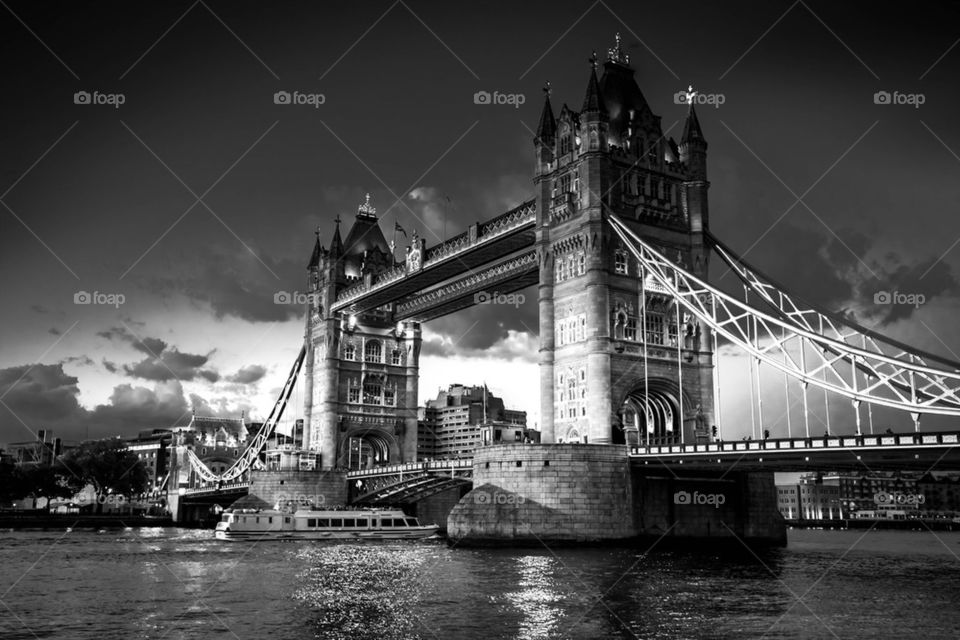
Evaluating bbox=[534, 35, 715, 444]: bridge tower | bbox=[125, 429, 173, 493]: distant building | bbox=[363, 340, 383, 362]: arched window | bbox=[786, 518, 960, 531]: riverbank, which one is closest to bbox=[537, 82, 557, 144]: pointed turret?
bbox=[534, 35, 715, 444]: bridge tower

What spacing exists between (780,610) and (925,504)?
17648cm

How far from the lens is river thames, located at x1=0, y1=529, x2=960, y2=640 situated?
2662 centimetres

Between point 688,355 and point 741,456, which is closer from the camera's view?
point 741,456

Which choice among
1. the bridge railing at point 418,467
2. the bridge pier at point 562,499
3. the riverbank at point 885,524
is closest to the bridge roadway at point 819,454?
the bridge pier at point 562,499

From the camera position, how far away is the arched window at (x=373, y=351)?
10512 centimetres

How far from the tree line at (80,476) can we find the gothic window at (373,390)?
52.0 metres

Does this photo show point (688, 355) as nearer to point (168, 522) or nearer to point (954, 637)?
point (954, 637)

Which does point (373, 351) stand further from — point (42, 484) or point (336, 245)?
point (42, 484)

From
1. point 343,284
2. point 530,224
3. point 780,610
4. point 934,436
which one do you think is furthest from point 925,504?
point 780,610

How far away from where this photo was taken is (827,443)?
45062 mm

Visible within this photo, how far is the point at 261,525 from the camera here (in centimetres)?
7019

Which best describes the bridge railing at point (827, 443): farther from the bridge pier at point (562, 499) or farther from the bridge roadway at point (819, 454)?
the bridge pier at point (562, 499)

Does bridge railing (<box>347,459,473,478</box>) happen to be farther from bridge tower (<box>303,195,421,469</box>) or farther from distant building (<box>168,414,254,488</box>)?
distant building (<box>168,414,254,488</box>)

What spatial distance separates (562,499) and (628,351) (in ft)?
41.4
